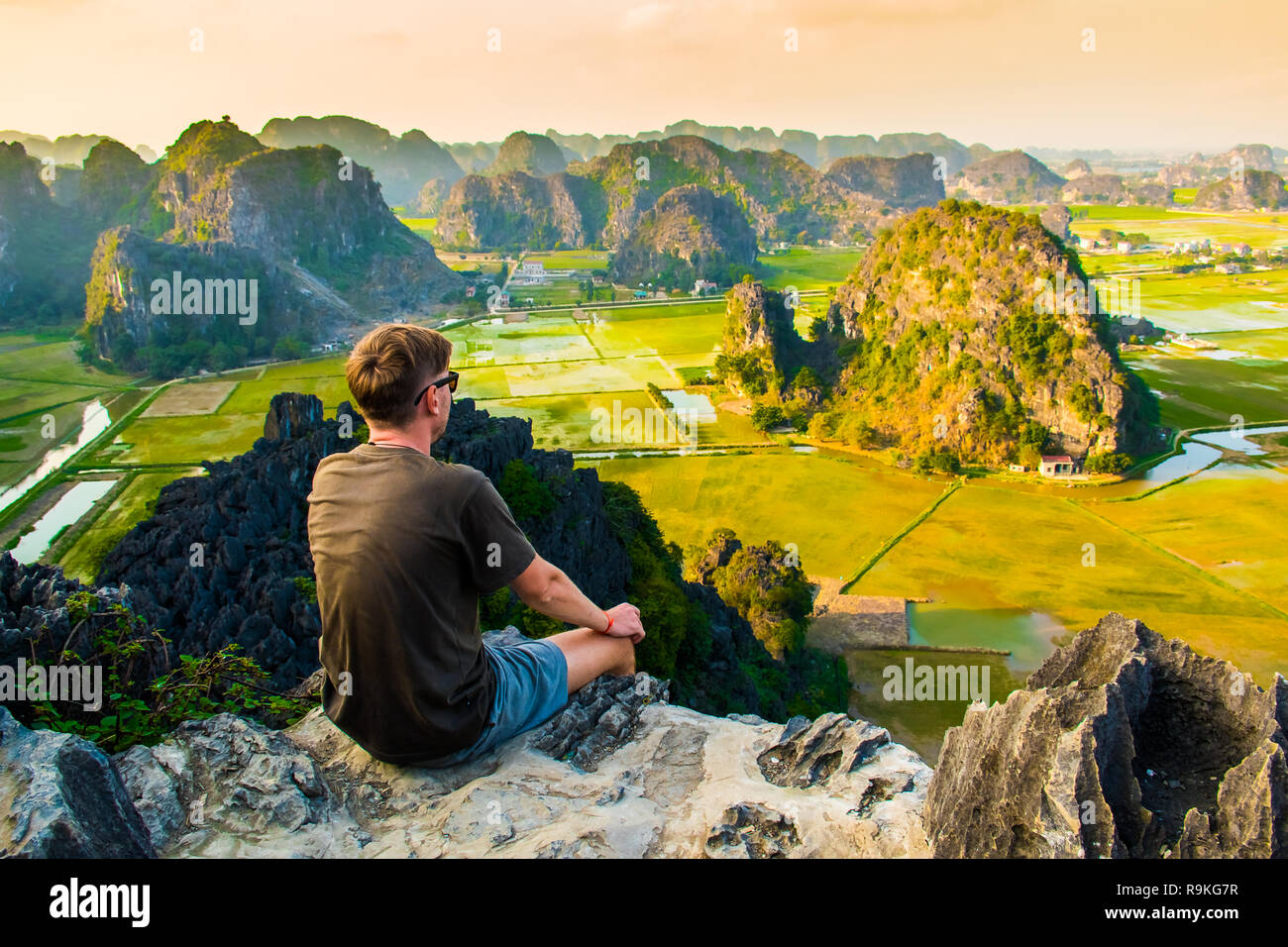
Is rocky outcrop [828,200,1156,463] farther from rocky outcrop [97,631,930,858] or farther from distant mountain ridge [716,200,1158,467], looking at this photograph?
rocky outcrop [97,631,930,858]

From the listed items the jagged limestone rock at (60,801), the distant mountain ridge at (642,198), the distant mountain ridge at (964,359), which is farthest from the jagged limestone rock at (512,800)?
the distant mountain ridge at (642,198)

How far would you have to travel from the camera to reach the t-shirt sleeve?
4086mm

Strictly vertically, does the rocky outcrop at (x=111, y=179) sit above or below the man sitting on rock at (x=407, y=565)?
above

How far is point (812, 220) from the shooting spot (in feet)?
548

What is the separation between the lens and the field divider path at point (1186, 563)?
90.2ft

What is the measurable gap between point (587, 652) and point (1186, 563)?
3228 centimetres

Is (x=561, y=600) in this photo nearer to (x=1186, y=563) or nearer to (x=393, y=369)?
(x=393, y=369)

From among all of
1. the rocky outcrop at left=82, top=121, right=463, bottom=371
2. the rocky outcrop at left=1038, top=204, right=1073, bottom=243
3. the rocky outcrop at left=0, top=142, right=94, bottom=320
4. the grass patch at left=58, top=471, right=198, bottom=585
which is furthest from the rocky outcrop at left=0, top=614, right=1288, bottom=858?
the rocky outcrop at left=1038, top=204, right=1073, bottom=243

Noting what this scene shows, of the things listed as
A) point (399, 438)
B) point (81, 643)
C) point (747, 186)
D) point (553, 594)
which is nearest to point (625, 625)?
point (553, 594)

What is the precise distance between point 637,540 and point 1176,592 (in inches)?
715

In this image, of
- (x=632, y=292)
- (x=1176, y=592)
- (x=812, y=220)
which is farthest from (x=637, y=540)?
(x=812, y=220)

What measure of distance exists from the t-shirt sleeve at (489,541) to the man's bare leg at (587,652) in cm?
121

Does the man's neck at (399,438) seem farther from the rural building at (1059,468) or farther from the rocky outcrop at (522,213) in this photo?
the rocky outcrop at (522,213)

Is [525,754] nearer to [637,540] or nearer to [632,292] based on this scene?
[637,540]
